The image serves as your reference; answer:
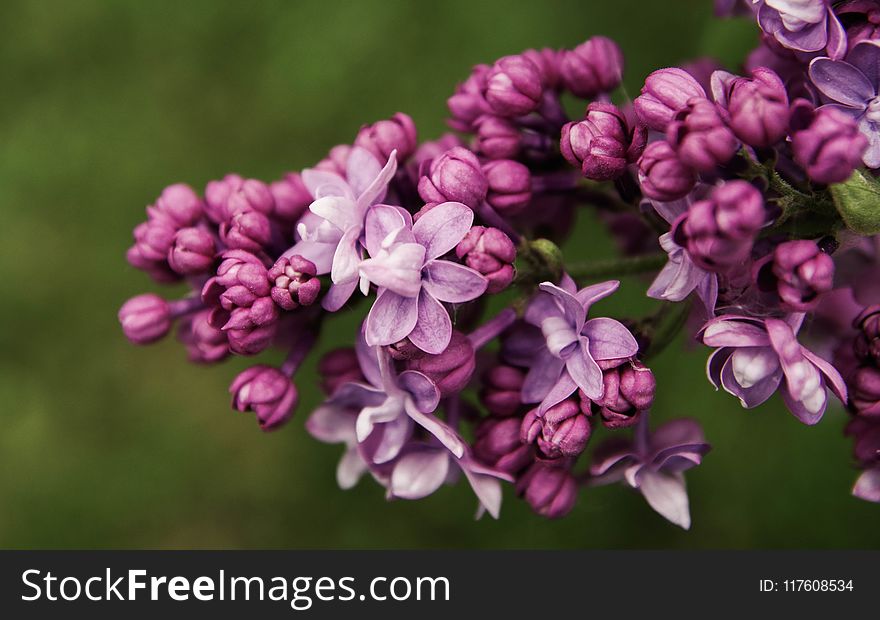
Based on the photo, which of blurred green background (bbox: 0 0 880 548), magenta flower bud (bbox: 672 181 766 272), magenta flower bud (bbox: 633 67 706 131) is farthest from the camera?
blurred green background (bbox: 0 0 880 548)

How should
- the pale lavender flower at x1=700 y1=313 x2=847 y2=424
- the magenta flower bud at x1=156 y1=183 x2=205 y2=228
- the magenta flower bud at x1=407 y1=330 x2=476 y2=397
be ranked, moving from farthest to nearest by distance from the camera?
the magenta flower bud at x1=156 y1=183 x2=205 y2=228, the magenta flower bud at x1=407 y1=330 x2=476 y2=397, the pale lavender flower at x1=700 y1=313 x2=847 y2=424

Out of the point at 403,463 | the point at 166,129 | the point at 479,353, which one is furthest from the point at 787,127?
the point at 166,129

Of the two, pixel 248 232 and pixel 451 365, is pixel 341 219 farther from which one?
pixel 451 365

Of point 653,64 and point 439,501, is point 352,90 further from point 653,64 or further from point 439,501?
point 439,501

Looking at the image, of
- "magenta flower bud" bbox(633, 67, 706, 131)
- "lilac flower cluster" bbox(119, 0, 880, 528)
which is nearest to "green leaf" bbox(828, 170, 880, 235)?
"lilac flower cluster" bbox(119, 0, 880, 528)

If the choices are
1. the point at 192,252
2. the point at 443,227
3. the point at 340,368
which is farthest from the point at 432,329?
the point at 192,252

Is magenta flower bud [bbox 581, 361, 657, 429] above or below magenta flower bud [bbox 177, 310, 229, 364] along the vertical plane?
below

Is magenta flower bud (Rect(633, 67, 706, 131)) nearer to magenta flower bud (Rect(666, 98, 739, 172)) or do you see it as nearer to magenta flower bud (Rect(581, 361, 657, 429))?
magenta flower bud (Rect(666, 98, 739, 172))
